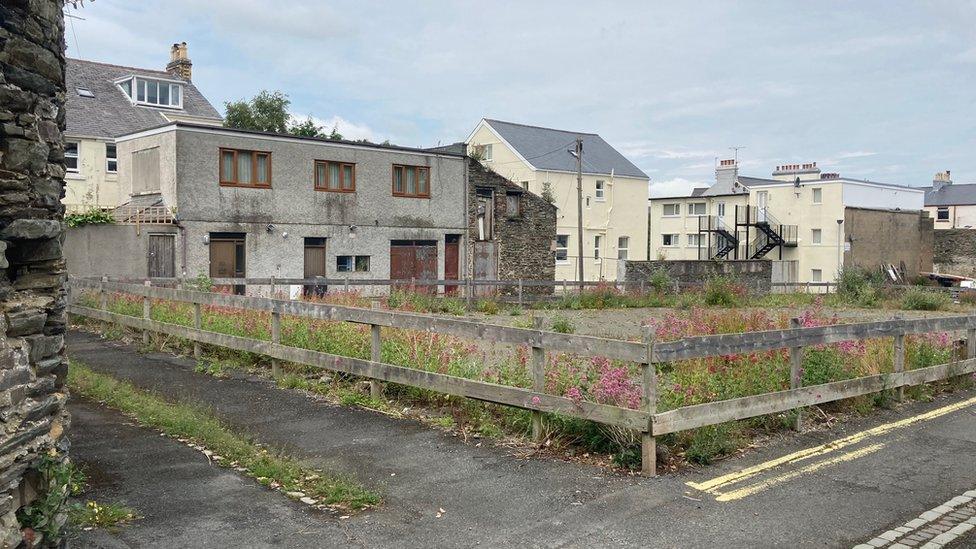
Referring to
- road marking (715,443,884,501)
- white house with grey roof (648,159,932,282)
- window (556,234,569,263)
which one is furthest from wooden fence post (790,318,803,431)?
white house with grey roof (648,159,932,282)

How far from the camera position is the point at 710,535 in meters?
5.56

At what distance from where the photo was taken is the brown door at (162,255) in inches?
1024

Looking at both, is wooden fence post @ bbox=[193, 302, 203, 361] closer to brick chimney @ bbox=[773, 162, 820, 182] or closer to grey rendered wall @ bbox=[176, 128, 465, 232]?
grey rendered wall @ bbox=[176, 128, 465, 232]

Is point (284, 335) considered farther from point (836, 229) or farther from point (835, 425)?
point (836, 229)

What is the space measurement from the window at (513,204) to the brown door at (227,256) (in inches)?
532

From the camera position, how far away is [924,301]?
95.6ft

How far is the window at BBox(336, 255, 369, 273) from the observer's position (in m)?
30.9

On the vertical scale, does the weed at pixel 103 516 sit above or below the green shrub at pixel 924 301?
below

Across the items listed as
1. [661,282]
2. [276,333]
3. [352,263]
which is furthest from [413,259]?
[276,333]

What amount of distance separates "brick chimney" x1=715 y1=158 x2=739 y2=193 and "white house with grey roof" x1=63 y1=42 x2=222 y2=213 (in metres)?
35.9

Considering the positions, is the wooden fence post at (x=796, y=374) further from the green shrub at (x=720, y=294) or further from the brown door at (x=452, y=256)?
the brown door at (x=452, y=256)

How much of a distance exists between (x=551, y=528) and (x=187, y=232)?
Answer: 2352 cm

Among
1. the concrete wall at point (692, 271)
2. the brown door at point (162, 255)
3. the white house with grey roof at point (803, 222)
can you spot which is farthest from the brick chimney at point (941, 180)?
the brown door at point (162, 255)

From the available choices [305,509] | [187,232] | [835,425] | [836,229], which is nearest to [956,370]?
[835,425]
